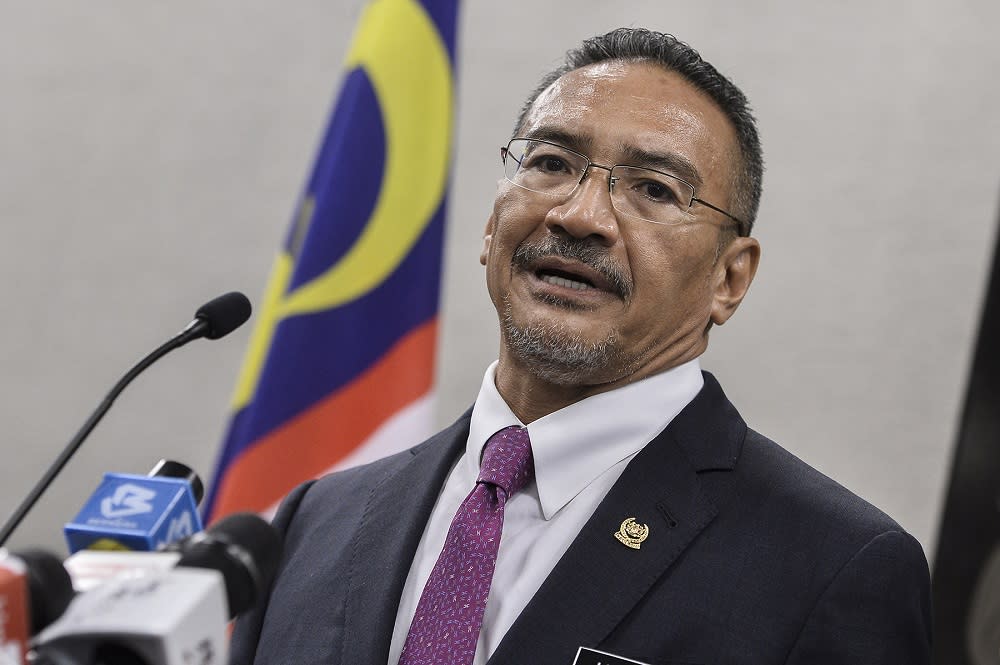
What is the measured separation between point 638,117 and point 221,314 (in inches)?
29.9

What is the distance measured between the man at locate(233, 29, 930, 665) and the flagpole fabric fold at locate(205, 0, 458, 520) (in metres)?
0.86

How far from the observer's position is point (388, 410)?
2977mm

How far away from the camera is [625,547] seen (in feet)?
5.07

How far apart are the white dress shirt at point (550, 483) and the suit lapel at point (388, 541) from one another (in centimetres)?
3

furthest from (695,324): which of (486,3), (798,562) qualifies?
(486,3)

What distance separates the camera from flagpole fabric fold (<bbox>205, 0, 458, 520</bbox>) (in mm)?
2852

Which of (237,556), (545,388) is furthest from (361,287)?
(237,556)

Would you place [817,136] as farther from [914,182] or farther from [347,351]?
[347,351]

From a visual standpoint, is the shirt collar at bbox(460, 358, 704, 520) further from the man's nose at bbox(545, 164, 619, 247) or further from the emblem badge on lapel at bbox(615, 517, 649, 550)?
the man's nose at bbox(545, 164, 619, 247)

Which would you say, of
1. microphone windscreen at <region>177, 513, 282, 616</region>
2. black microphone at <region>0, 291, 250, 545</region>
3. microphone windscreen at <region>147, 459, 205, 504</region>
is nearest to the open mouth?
black microphone at <region>0, 291, 250, 545</region>

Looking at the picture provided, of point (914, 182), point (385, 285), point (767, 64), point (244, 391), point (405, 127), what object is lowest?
point (244, 391)

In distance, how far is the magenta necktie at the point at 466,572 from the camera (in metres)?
1.49

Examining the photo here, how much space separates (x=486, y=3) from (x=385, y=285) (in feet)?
3.67

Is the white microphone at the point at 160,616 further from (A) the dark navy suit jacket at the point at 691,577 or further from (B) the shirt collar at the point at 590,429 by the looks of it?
(B) the shirt collar at the point at 590,429
